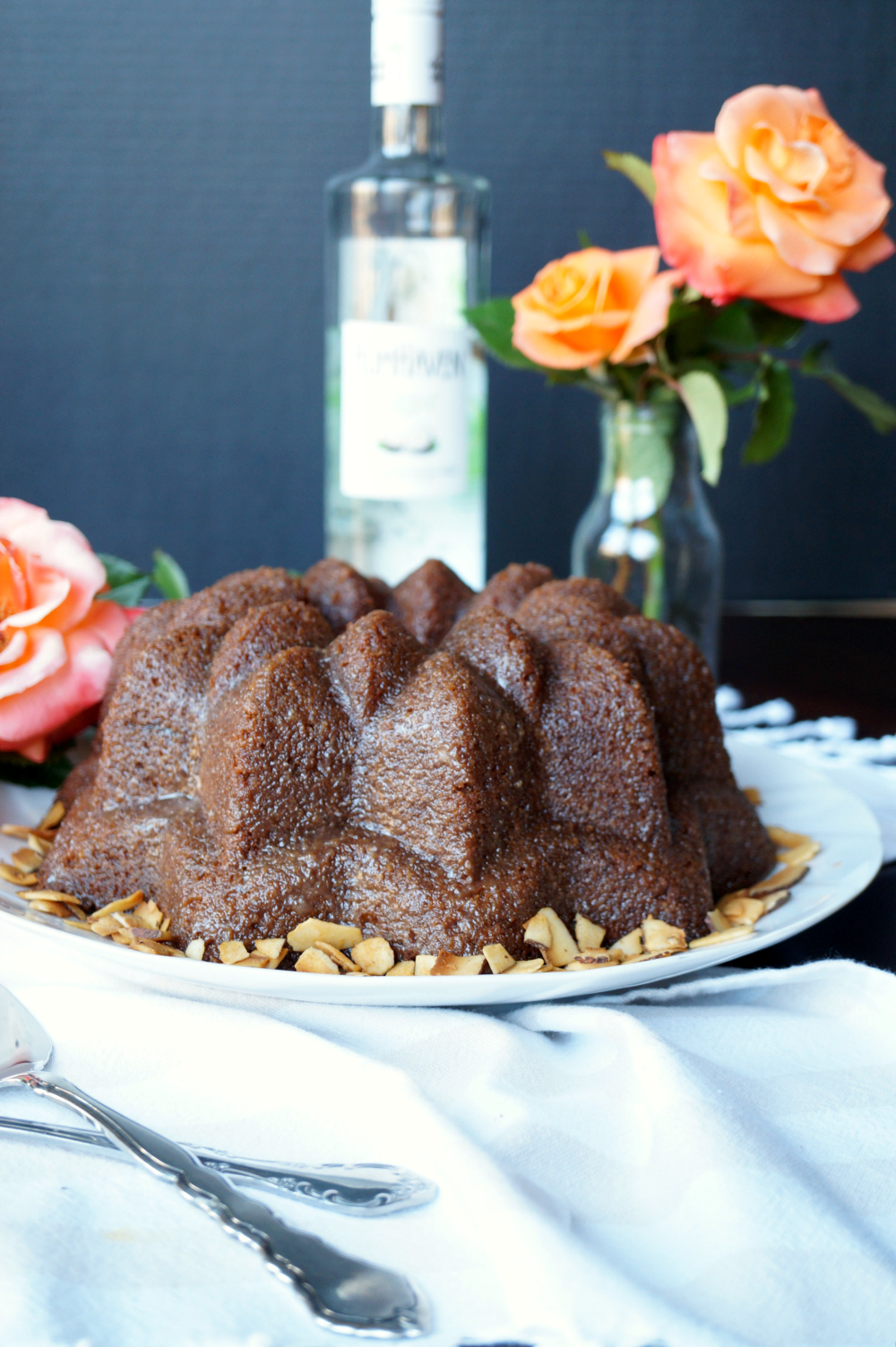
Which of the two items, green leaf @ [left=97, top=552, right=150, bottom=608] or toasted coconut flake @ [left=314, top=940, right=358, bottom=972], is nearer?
toasted coconut flake @ [left=314, top=940, right=358, bottom=972]

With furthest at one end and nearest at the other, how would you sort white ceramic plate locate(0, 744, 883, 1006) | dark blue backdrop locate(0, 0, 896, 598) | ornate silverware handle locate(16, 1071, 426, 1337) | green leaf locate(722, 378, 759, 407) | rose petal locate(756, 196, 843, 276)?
dark blue backdrop locate(0, 0, 896, 598), green leaf locate(722, 378, 759, 407), rose petal locate(756, 196, 843, 276), white ceramic plate locate(0, 744, 883, 1006), ornate silverware handle locate(16, 1071, 426, 1337)

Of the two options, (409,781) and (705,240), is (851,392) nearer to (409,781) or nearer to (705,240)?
(705,240)

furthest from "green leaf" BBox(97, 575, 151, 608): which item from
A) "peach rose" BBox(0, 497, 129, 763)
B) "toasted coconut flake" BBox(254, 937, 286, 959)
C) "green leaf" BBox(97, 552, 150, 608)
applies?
"toasted coconut flake" BBox(254, 937, 286, 959)

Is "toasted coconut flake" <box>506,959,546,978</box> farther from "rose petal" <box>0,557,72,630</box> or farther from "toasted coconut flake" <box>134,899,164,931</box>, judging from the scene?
"rose petal" <box>0,557,72,630</box>

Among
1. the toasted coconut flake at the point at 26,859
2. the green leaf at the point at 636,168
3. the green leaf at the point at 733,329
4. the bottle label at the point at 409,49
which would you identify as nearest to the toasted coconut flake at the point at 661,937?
the toasted coconut flake at the point at 26,859

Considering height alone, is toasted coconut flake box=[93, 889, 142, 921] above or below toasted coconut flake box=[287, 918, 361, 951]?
below

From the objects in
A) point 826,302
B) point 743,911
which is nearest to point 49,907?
point 743,911

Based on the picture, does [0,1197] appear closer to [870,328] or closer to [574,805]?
[574,805]

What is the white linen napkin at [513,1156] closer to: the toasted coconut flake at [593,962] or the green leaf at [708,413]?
the toasted coconut flake at [593,962]
